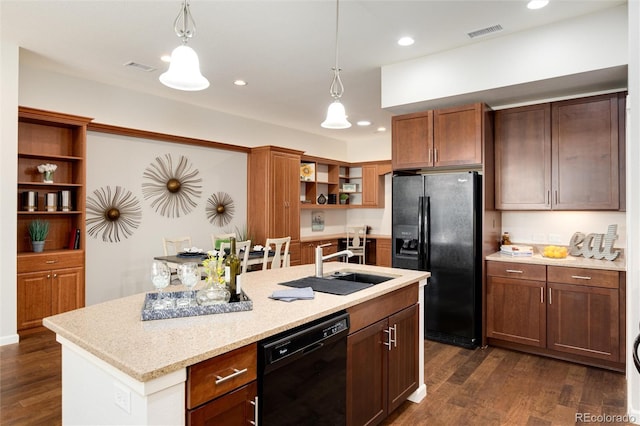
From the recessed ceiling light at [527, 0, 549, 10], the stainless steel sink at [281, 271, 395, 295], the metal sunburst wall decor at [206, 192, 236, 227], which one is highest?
the recessed ceiling light at [527, 0, 549, 10]

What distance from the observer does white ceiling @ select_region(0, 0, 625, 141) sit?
3.06 meters

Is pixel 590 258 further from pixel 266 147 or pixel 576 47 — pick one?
pixel 266 147

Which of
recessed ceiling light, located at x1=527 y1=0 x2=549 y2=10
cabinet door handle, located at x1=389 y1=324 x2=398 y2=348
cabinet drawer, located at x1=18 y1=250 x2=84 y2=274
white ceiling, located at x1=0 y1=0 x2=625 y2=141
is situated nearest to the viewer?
cabinet door handle, located at x1=389 y1=324 x2=398 y2=348

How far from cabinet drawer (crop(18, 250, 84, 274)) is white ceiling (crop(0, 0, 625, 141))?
83.1 inches

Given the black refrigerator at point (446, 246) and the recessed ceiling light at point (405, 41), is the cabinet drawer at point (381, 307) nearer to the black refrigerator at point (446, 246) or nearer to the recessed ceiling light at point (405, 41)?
the black refrigerator at point (446, 246)

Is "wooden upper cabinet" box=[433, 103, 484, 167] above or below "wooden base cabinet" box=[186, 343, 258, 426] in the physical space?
above

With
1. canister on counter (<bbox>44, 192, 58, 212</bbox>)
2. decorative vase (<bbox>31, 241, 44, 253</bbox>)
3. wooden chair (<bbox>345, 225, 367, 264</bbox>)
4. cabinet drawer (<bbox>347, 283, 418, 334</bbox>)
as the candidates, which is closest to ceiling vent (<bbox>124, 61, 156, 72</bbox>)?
canister on counter (<bbox>44, 192, 58, 212</bbox>)

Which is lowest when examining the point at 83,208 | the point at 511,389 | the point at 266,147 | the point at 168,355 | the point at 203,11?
the point at 511,389

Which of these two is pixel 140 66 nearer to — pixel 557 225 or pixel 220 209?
pixel 220 209

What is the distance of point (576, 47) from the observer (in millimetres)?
3244

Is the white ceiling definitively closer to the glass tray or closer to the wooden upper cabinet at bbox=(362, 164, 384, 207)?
the glass tray

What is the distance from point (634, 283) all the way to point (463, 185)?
1.68m

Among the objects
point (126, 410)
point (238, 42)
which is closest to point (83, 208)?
point (238, 42)

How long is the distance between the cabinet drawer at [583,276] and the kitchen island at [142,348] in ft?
8.02
